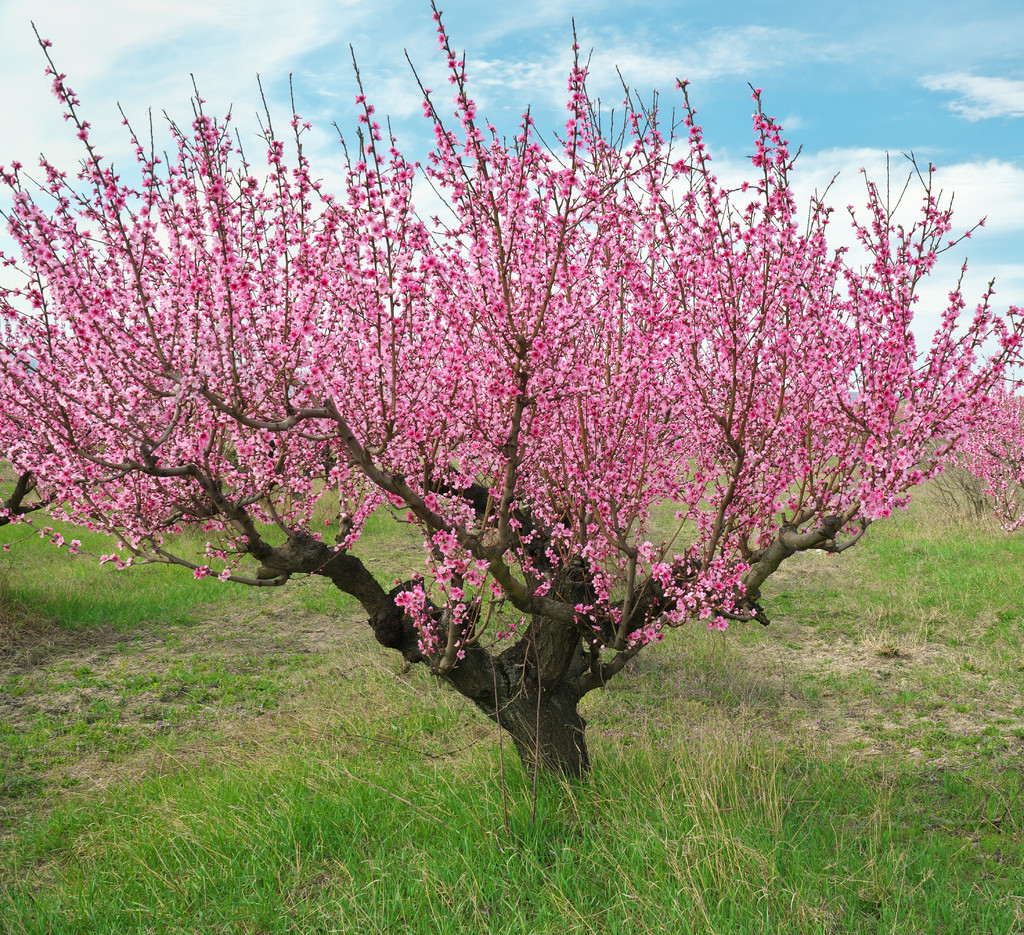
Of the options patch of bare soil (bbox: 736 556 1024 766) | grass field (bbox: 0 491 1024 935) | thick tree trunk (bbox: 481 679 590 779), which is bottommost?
patch of bare soil (bbox: 736 556 1024 766)

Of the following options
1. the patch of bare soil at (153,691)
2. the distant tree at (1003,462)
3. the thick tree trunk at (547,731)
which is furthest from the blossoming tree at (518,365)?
the distant tree at (1003,462)

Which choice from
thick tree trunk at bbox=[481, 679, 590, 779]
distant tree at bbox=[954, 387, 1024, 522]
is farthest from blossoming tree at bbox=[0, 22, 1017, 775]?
distant tree at bbox=[954, 387, 1024, 522]

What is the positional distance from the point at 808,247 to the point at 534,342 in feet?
6.99

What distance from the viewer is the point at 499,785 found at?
5.59 metres

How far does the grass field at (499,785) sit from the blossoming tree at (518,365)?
1.00 m

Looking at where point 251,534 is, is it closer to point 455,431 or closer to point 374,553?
point 455,431

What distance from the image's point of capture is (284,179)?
5.20 meters

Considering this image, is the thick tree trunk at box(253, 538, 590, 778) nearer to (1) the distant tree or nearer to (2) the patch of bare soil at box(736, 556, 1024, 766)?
(2) the patch of bare soil at box(736, 556, 1024, 766)

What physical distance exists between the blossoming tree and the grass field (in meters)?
1.00

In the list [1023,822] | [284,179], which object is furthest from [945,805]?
[284,179]

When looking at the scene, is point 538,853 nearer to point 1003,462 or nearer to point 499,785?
point 499,785

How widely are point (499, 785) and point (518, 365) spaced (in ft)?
10.5

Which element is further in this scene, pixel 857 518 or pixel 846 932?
pixel 857 518

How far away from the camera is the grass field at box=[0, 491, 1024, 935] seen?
4559 millimetres
